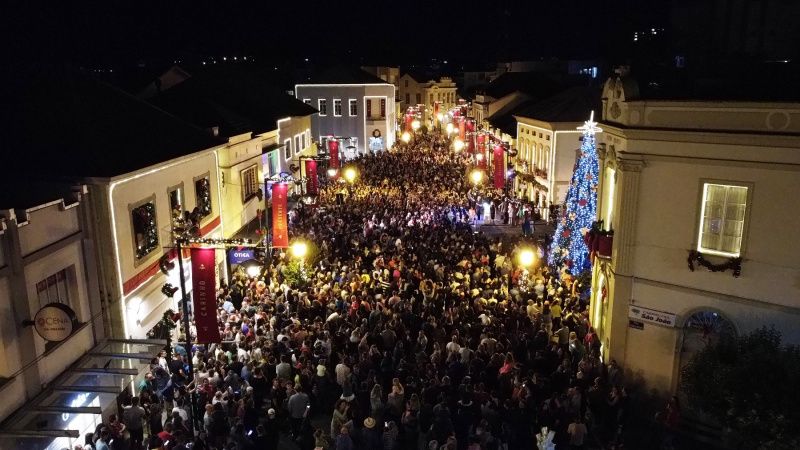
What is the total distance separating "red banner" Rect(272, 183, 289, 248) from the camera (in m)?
21.3

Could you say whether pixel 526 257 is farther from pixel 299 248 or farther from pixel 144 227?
pixel 144 227

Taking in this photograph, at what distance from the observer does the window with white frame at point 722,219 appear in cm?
1262

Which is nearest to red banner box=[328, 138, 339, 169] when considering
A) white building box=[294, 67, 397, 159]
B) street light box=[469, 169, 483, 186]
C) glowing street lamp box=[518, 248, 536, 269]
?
street light box=[469, 169, 483, 186]

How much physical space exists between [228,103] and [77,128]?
15998 millimetres

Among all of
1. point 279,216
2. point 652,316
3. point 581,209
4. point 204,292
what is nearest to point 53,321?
point 204,292

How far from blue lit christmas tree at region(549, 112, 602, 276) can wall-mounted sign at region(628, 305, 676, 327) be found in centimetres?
423

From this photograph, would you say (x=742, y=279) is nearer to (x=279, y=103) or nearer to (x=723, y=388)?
(x=723, y=388)

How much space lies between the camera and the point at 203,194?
2002 centimetres

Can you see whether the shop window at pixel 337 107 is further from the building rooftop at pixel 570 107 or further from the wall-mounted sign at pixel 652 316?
the wall-mounted sign at pixel 652 316

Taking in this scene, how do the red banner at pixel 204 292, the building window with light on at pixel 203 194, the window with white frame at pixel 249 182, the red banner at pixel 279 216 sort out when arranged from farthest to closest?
1. the window with white frame at pixel 249 182
2. the red banner at pixel 279 216
3. the building window with light on at pixel 203 194
4. the red banner at pixel 204 292

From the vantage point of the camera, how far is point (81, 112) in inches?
627

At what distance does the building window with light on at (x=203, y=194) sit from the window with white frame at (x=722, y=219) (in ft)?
46.3

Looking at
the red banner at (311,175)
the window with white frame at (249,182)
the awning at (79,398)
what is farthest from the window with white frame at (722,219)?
the red banner at (311,175)

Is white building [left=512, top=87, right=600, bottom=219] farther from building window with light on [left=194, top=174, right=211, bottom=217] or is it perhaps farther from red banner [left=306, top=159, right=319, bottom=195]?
building window with light on [left=194, top=174, right=211, bottom=217]
